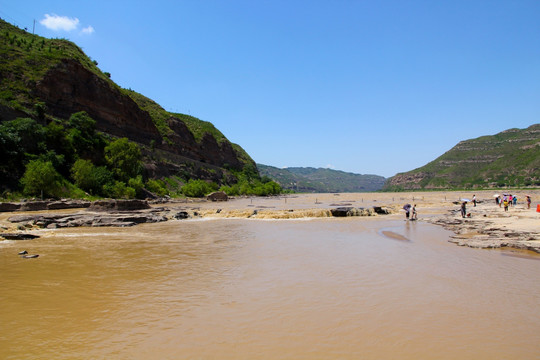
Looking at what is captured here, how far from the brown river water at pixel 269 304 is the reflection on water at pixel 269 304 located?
39mm

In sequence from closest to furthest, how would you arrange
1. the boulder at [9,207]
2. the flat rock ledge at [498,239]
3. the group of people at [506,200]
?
1. the flat rock ledge at [498,239]
2. the boulder at [9,207]
3. the group of people at [506,200]

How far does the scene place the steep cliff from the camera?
178ft

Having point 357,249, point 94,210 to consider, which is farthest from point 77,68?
point 357,249

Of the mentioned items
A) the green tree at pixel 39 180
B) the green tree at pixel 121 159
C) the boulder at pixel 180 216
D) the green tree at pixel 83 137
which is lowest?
the boulder at pixel 180 216

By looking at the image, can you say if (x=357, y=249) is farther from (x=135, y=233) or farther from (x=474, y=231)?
(x=135, y=233)

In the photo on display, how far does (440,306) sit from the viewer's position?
8.06 m

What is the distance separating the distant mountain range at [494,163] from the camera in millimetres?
128375

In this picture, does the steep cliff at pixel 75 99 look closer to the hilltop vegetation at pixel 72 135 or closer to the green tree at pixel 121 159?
the hilltop vegetation at pixel 72 135

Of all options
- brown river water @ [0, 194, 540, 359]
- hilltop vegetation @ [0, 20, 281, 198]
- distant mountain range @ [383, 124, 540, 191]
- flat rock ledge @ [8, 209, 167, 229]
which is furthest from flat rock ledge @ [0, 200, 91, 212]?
distant mountain range @ [383, 124, 540, 191]

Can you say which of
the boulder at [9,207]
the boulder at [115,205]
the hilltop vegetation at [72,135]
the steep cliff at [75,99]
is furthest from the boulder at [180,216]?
the steep cliff at [75,99]

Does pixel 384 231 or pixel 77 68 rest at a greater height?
pixel 77 68

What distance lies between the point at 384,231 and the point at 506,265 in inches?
428

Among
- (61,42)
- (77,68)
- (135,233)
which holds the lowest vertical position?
(135,233)

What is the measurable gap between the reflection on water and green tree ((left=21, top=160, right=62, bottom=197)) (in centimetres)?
2572
